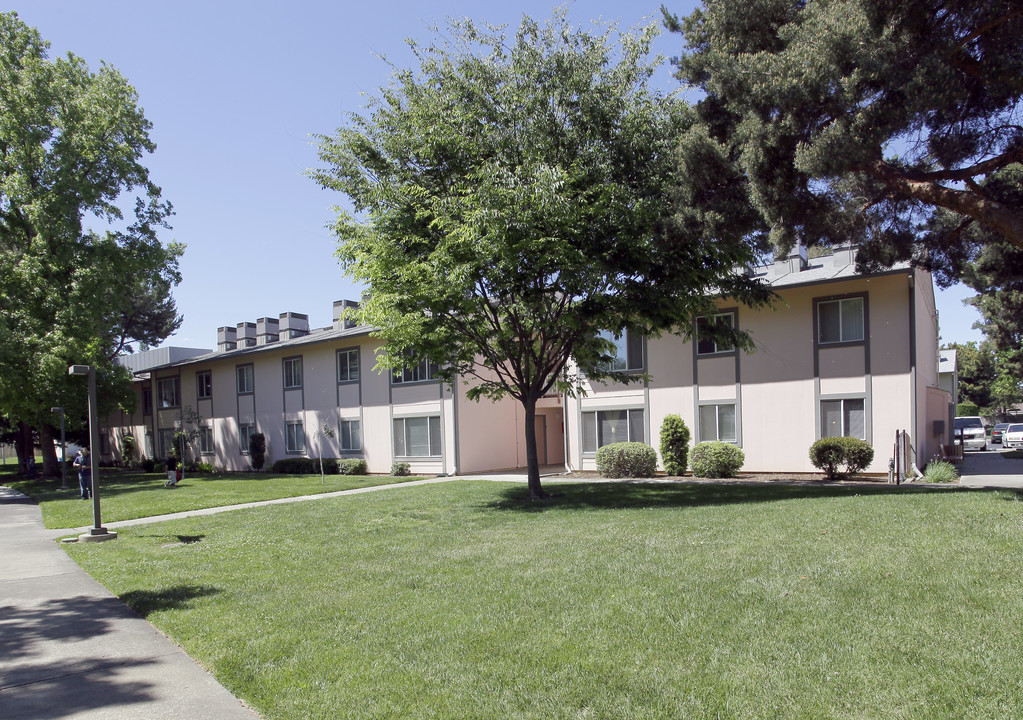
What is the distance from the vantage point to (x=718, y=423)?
2105 centimetres

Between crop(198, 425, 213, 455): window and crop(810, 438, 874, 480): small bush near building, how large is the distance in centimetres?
3095

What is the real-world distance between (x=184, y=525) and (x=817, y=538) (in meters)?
11.7

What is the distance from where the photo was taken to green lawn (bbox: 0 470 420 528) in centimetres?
1619

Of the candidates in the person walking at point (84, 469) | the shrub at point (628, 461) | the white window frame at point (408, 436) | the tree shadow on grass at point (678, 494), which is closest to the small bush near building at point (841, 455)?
the tree shadow on grass at point (678, 494)

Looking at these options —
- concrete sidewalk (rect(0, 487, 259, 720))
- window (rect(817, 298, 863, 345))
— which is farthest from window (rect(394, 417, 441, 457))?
concrete sidewalk (rect(0, 487, 259, 720))

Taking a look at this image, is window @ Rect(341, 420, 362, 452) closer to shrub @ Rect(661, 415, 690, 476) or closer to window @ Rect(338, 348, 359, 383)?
window @ Rect(338, 348, 359, 383)

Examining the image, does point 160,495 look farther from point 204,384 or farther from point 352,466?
point 204,384

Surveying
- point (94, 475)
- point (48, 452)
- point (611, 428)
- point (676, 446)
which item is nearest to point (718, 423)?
point (676, 446)

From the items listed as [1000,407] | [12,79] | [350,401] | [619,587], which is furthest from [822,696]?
[1000,407]

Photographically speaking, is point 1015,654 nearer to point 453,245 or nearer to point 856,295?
point 453,245

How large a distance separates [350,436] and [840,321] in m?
19.8

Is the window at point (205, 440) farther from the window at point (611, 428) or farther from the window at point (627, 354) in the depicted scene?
the window at point (627, 354)

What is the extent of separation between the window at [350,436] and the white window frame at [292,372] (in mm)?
3592

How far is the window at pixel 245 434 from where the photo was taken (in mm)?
34531
